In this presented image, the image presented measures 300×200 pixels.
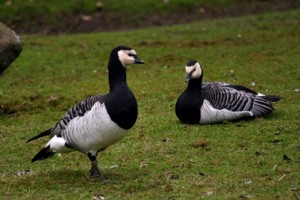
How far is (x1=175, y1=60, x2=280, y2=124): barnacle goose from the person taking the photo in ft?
39.0

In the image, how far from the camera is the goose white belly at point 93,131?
8.54m

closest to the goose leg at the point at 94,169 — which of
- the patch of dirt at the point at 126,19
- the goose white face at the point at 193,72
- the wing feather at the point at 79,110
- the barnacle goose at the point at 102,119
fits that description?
the barnacle goose at the point at 102,119

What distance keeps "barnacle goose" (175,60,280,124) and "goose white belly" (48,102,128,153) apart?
11.0 ft

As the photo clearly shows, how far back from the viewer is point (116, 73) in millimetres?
8961

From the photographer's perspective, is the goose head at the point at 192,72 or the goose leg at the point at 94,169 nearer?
the goose leg at the point at 94,169

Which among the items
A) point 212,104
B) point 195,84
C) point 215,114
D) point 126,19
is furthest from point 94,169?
point 126,19

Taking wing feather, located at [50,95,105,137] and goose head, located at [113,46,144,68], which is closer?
wing feather, located at [50,95,105,137]

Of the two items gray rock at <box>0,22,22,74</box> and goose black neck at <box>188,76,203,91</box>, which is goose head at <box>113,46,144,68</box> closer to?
goose black neck at <box>188,76,203,91</box>

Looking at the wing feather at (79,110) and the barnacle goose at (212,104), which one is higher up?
the wing feather at (79,110)

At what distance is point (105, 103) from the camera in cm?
859

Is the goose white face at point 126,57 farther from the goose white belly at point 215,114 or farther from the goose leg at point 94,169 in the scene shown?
the goose white belly at point 215,114

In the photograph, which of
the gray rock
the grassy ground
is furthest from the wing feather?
the gray rock

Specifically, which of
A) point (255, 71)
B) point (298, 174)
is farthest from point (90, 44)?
point (298, 174)

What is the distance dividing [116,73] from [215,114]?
3.33 m
